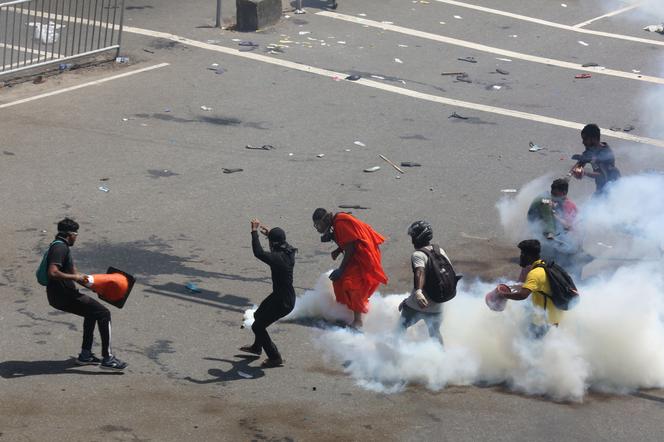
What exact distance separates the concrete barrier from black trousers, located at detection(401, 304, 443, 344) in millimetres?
12037

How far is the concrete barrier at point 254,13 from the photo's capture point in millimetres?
20484

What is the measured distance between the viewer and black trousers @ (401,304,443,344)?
9.55m

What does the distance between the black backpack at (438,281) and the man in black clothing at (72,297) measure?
275 centimetres

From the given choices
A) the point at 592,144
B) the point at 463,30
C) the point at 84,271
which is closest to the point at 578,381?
the point at 592,144

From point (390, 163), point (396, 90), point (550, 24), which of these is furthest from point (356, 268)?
point (550, 24)

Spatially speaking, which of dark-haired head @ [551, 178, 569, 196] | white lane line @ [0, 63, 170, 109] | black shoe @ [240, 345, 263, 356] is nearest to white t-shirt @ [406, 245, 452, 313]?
black shoe @ [240, 345, 263, 356]

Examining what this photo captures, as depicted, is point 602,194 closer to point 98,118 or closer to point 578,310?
point 578,310

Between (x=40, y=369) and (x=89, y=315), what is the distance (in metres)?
0.62

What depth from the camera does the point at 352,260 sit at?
10.4 m

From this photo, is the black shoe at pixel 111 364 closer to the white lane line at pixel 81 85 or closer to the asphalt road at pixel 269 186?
the asphalt road at pixel 269 186

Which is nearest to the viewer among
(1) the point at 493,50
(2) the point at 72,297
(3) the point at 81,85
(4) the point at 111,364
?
(2) the point at 72,297

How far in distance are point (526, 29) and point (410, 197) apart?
946 cm

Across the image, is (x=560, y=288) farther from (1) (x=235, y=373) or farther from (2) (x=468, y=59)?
(2) (x=468, y=59)

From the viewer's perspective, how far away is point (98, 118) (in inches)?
633
